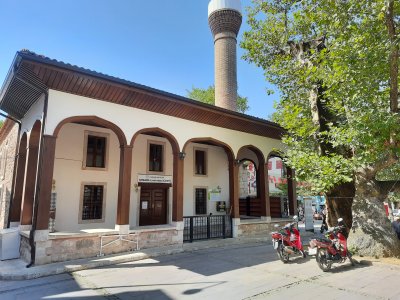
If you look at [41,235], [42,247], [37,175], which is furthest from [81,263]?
[37,175]

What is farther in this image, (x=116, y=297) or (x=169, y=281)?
(x=169, y=281)

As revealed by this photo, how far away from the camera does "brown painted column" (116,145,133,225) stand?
936cm

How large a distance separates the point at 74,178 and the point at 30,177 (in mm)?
1872

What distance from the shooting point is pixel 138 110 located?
10.3 meters

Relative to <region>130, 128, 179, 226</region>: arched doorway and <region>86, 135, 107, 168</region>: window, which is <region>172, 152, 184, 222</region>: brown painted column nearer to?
<region>130, 128, 179, 226</region>: arched doorway

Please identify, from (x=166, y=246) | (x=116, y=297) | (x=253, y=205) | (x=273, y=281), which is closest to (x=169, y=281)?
(x=116, y=297)

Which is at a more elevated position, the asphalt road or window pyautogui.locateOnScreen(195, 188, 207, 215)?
window pyautogui.locateOnScreen(195, 188, 207, 215)

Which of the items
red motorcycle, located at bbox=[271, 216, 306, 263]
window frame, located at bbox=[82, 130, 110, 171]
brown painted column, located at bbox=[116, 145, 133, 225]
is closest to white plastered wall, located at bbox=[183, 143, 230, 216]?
window frame, located at bbox=[82, 130, 110, 171]

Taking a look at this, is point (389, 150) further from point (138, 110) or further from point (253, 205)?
point (253, 205)

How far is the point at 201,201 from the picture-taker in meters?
15.6

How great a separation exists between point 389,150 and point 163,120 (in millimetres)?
7492

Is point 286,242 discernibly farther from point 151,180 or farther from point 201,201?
point 201,201

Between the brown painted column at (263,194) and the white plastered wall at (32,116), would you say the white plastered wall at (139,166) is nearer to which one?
the white plastered wall at (32,116)

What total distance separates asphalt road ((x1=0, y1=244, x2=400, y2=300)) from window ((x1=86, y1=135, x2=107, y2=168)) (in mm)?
5429
